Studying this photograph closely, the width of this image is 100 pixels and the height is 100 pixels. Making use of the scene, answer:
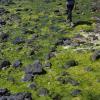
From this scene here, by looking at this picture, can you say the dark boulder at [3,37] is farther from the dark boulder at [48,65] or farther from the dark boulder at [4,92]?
the dark boulder at [4,92]

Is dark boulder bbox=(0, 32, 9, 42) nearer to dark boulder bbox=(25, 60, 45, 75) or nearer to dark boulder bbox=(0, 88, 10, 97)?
dark boulder bbox=(25, 60, 45, 75)

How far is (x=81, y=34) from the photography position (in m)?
30.0

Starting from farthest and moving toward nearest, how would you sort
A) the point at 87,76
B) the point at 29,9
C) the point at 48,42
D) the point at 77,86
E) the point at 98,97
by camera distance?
the point at 29,9 < the point at 48,42 < the point at 87,76 < the point at 77,86 < the point at 98,97

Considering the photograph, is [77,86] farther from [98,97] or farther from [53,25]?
[53,25]

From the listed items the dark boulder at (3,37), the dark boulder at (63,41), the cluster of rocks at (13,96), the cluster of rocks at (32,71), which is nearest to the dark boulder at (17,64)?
the cluster of rocks at (32,71)

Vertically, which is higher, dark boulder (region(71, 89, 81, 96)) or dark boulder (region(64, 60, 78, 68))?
dark boulder (region(64, 60, 78, 68))

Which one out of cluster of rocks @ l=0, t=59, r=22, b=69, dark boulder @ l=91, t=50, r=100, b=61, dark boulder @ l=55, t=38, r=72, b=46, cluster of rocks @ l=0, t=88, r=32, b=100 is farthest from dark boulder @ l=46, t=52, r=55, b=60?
cluster of rocks @ l=0, t=88, r=32, b=100

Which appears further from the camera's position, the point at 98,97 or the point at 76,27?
the point at 76,27

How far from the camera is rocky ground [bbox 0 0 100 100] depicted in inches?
792

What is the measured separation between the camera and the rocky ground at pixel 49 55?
2011 centimetres

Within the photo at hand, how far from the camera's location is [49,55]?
25219 mm

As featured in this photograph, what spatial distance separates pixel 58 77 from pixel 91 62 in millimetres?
3433

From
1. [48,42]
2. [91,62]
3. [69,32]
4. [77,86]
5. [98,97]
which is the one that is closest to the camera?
[98,97]

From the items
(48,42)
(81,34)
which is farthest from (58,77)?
(81,34)
